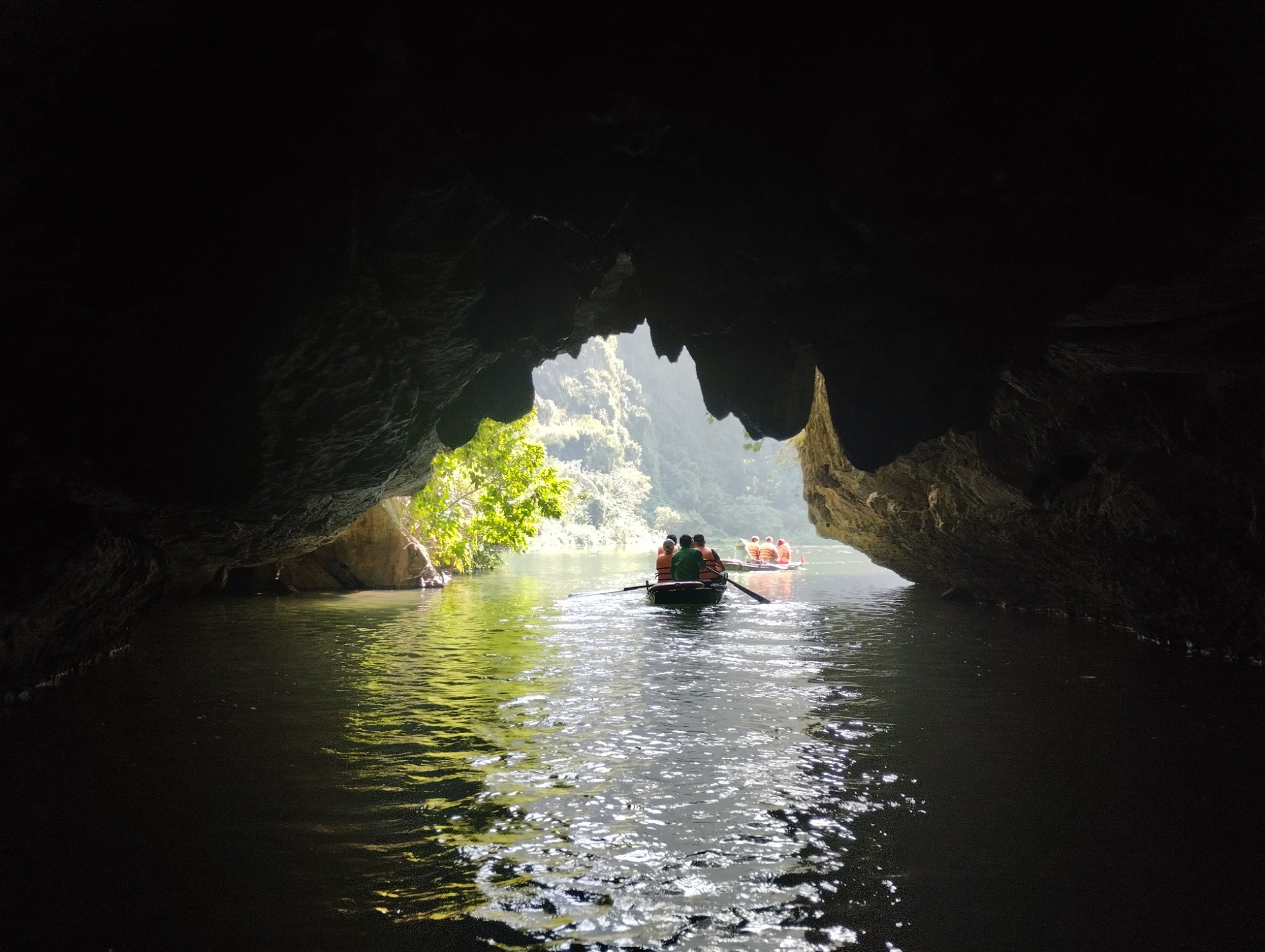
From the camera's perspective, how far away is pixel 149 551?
9.71 meters

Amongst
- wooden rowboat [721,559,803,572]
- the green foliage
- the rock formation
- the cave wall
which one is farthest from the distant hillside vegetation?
the cave wall

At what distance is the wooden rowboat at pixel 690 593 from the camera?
649 inches

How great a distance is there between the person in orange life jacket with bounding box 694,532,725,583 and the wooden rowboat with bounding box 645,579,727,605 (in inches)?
14.9

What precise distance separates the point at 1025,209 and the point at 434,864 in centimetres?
596

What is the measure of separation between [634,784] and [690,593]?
10.8 m

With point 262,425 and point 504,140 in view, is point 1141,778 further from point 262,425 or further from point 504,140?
point 262,425

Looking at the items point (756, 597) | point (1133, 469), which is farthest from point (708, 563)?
point (1133, 469)

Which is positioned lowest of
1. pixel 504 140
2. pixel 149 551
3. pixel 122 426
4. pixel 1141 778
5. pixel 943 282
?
pixel 1141 778

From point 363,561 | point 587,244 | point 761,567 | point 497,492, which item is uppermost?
point 587,244

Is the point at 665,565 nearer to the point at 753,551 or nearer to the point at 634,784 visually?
the point at 634,784

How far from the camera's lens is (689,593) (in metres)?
16.5

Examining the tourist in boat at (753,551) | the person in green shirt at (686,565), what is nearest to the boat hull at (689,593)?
the person in green shirt at (686,565)

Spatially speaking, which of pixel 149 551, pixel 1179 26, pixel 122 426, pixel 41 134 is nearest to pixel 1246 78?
pixel 1179 26

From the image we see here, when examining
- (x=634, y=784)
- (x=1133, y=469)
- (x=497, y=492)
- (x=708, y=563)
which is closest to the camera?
(x=634, y=784)
